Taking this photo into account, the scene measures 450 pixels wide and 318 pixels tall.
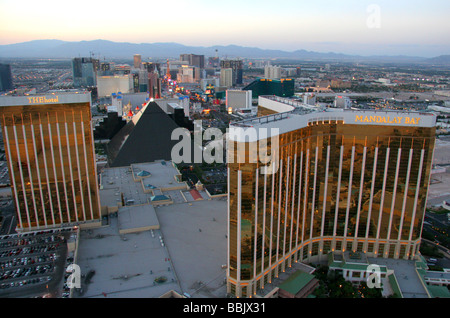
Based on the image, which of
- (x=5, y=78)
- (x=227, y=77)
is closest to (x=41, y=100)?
(x=5, y=78)

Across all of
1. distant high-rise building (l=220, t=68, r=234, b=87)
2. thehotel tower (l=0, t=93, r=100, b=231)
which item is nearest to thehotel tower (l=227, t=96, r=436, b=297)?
thehotel tower (l=0, t=93, r=100, b=231)

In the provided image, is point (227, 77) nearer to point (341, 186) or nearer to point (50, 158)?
point (50, 158)

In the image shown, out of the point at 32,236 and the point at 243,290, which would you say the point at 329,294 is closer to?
the point at 243,290

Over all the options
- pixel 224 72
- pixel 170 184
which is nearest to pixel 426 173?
pixel 170 184

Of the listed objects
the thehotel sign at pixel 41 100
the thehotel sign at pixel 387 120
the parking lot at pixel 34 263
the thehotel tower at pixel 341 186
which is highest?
the thehotel sign at pixel 41 100

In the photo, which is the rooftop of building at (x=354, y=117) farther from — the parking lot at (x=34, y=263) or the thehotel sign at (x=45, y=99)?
the parking lot at (x=34, y=263)

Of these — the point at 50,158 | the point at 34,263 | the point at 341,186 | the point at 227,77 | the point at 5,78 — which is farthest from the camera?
the point at 227,77

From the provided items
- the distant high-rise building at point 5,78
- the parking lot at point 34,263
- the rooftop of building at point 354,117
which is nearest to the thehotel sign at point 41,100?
the parking lot at point 34,263

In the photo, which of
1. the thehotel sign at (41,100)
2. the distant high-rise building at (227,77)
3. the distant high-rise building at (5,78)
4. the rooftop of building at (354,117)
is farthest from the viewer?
the distant high-rise building at (227,77)
